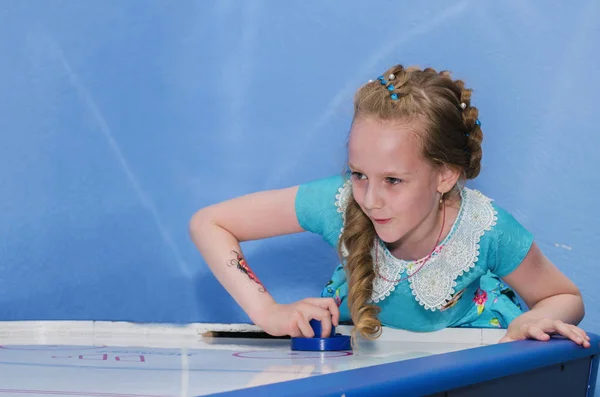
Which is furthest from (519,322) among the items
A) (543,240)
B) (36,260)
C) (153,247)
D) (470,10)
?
(36,260)

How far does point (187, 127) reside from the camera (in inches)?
87.6

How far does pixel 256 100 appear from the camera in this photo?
7.20ft

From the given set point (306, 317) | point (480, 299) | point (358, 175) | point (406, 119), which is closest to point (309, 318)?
point (306, 317)

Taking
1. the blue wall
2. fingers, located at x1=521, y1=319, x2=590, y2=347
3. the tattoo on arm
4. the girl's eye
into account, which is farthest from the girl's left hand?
the blue wall

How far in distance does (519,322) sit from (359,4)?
108 cm

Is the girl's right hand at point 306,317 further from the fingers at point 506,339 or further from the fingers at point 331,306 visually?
the fingers at point 506,339

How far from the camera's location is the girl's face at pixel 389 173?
4.18 feet

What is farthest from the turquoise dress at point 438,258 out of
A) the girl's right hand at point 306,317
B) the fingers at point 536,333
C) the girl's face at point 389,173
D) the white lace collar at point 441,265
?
the fingers at point 536,333

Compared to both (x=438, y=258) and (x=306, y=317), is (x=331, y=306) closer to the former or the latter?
(x=306, y=317)

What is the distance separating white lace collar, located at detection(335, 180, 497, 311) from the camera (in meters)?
1.45

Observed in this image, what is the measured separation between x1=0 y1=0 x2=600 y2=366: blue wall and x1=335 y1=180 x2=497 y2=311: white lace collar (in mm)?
586

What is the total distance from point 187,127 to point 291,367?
141 centimetres

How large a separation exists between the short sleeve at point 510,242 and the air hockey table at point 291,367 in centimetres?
22

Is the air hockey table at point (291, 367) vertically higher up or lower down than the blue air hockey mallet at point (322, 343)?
lower down
